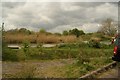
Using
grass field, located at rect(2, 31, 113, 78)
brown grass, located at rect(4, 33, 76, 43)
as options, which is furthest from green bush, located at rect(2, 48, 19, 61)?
brown grass, located at rect(4, 33, 76, 43)

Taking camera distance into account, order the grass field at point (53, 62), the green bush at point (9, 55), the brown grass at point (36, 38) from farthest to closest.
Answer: the brown grass at point (36, 38), the green bush at point (9, 55), the grass field at point (53, 62)

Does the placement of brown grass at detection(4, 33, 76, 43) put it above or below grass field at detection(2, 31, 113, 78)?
above

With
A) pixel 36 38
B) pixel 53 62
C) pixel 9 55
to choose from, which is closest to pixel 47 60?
pixel 53 62

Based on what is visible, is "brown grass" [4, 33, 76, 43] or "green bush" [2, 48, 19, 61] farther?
"brown grass" [4, 33, 76, 43]

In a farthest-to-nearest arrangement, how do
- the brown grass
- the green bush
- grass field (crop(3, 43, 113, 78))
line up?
the brown grass → the green bush → grass field (crop(3, 43, 113, 78))

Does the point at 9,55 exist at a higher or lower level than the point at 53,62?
higher

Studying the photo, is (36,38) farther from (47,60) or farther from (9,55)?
(9,55)

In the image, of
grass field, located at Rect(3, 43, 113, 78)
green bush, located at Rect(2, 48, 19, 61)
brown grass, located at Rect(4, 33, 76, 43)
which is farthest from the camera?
brown grass, located at Rect(4, 33, 76, 43)

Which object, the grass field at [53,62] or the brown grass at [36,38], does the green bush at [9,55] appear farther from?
the brown grass at [36,38]

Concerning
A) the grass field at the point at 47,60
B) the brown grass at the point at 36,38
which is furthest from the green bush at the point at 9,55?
the brown grass at the point at 36,38

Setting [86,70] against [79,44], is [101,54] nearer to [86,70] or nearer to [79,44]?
[79,44]

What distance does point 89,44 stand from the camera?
2492 centimetres

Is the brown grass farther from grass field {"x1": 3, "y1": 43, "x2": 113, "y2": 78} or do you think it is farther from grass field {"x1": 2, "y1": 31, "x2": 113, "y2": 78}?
grass field {"x1": 3, "y1": 43, "x2": 113, "y2": 78}

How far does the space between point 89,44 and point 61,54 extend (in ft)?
21.7
